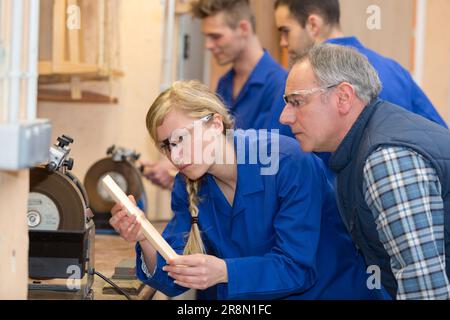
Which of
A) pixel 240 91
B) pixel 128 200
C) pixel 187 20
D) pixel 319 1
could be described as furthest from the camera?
pixel 187 20

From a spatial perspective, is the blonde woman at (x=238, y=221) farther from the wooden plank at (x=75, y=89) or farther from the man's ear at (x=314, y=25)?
the wooden plank at (x=75, y=89)

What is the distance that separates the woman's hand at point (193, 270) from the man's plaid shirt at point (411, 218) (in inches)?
17.7

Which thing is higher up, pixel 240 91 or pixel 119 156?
pixel 240 91

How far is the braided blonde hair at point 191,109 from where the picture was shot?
2.05m

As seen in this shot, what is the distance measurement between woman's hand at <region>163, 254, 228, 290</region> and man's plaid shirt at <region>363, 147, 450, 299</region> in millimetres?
450

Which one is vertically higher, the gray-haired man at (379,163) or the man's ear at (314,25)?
the man's ear at (314,25)

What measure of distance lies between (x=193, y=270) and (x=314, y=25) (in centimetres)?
152

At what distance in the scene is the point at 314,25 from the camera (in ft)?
10.3

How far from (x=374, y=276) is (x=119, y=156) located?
148 cm

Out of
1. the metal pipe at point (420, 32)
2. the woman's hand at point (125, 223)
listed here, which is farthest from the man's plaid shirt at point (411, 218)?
the metal pipe at point (420, 32)

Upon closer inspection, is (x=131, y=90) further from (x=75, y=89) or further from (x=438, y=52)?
(x=438, y=52)
